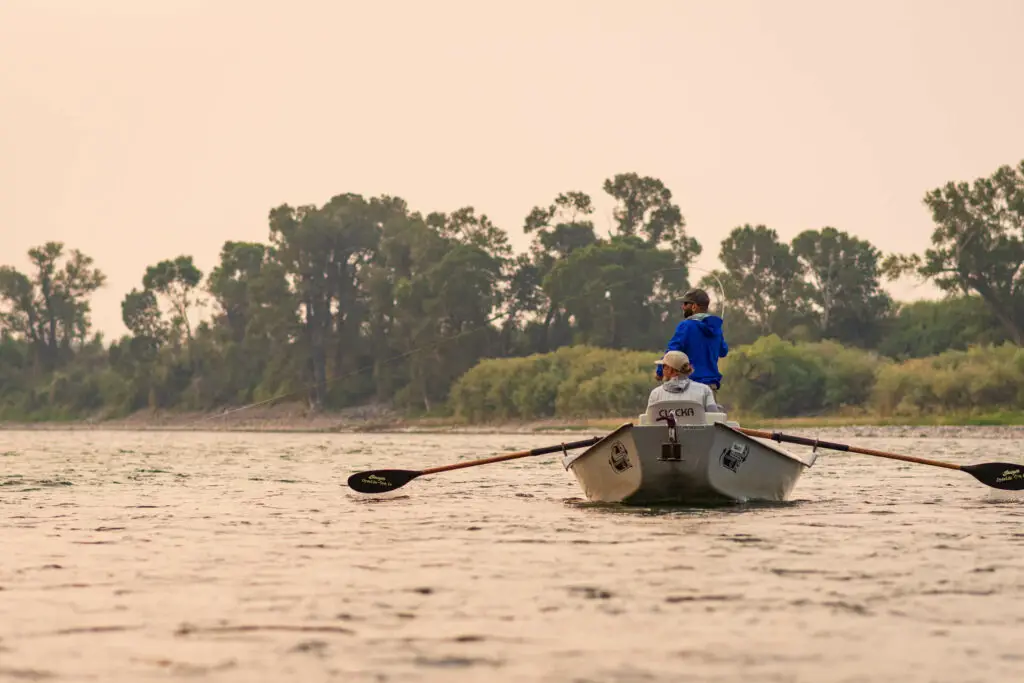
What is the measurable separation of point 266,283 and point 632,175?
30.8m

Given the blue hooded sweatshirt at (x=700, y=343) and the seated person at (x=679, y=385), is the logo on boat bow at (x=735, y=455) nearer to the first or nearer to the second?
the seated person at (x=679, y=385)

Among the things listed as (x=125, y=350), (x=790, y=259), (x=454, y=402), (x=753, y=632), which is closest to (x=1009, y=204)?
(x=790, y=259)

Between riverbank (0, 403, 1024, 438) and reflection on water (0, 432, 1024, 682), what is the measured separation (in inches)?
1677

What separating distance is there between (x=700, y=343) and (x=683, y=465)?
1.77m

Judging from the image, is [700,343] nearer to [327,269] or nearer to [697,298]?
[697,298]

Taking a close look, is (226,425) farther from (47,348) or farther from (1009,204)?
(1009,204)

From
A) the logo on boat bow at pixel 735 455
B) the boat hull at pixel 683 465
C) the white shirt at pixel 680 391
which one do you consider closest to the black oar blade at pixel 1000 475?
the boat hull at pixel 683 465

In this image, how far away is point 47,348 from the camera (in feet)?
514

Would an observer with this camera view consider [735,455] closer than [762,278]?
Yes

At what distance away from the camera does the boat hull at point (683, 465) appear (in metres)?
16.8

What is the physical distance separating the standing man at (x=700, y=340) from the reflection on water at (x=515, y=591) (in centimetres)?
163

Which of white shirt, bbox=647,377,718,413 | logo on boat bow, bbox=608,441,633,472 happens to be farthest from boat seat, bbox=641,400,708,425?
logo on boat bow, bbox=608,441,633,472

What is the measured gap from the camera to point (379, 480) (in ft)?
70.2

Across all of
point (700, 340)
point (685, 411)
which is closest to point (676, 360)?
point (685, 411)
